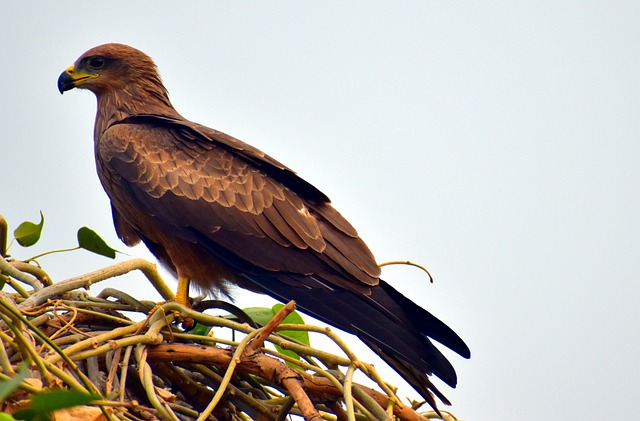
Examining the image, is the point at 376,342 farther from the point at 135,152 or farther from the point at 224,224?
the point at 135,152

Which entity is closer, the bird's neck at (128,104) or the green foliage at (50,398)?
the green foliage at (50,398)

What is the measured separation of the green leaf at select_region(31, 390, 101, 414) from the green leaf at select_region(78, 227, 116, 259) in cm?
204

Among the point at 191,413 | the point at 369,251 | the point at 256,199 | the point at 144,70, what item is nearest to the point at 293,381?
the point at 191,413

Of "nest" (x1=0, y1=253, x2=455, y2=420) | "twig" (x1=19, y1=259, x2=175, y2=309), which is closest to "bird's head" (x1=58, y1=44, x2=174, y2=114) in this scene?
"twig" (x1=19, y1=259, x2=175, y2=309)

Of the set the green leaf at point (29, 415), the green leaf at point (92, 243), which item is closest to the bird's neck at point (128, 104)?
the green leaf at point (92, 243)

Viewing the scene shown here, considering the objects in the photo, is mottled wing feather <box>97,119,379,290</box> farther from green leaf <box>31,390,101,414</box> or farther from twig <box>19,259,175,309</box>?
green leaf <box>31,390,101,414</box>

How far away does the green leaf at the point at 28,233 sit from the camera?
9.67 ft

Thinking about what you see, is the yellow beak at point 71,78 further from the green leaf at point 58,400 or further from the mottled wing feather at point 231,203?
the green leaf at point 58,400

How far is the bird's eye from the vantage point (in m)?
5.41

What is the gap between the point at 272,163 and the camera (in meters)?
4.53

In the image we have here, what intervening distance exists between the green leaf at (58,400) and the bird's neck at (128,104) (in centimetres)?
418

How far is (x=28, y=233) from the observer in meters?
2.96

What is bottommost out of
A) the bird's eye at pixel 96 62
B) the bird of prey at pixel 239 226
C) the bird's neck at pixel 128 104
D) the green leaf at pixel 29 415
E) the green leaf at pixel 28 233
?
the green leaf at pixel 29 415

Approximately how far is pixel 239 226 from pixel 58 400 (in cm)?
328
